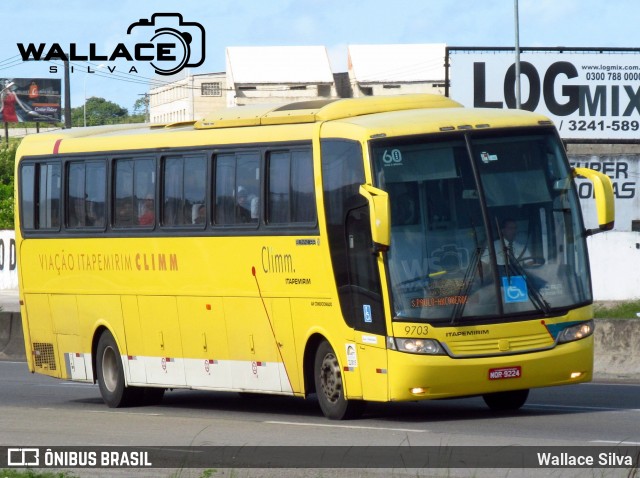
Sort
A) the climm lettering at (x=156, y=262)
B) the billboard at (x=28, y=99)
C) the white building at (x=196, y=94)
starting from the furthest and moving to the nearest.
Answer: the white building at (x=196, y=94), the billboard at (x=28, y=99), the climm lettering at (x=156, y=262)

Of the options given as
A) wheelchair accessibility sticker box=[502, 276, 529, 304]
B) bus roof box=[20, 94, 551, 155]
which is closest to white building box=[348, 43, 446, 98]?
bus roof box=[20, 94, 551, 155]

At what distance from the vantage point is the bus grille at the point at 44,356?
21562 mm

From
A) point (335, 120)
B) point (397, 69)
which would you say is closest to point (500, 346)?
point (335, 120)

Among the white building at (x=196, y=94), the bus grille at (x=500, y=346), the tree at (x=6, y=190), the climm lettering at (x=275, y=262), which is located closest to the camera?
the bus grille at (x=500, y=346)

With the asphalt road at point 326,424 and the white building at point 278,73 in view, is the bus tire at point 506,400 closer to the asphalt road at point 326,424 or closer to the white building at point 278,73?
the asphalt road at point 326,424

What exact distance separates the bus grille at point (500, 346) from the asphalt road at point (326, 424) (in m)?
0.69

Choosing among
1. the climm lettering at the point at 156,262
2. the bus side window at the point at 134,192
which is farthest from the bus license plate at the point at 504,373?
the bus side window at the point at 134,192

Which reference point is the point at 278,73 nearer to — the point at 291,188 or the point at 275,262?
the point at 275,262

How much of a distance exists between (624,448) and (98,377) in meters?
9.80

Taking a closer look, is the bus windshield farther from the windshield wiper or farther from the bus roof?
the bus roof

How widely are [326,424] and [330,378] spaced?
0.60 m

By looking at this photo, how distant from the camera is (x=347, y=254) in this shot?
51.9 feet

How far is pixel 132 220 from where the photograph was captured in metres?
19.6

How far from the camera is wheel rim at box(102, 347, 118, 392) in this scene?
2041 cm
